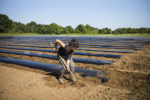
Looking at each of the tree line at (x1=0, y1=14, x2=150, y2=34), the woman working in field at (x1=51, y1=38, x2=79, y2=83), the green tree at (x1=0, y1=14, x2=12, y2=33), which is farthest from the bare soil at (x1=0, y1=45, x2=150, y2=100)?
the green tree at (x1=0, y1=14, x2=12, y2=33)

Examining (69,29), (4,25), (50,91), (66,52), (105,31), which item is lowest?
(50,91)

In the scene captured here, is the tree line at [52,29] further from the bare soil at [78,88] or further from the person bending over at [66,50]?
the person bending over at [66,50]

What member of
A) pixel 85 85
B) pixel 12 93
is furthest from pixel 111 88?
pixel 12 93

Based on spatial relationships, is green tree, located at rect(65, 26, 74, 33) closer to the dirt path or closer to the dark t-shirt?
the dirt path

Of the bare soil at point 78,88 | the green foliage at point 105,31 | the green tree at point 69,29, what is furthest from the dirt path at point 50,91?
the green foliage at point 105,31

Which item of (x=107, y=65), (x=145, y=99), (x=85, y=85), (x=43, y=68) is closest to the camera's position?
(x=145, y=99)

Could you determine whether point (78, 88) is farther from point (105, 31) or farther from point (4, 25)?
point (4, 25)

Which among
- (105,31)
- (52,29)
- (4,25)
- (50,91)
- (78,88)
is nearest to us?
(50,91)

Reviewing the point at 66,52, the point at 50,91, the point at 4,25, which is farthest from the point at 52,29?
the point at 50,91

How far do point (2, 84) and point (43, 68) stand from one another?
5.20 ft

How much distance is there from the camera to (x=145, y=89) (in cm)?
276

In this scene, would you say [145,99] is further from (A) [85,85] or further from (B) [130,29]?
(B) [130,29]

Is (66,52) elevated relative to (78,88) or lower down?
elevated

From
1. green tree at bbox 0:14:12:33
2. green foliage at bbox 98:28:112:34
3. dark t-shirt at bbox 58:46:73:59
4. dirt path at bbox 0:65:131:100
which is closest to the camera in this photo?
dirt path at bbox 0:65:131:100
